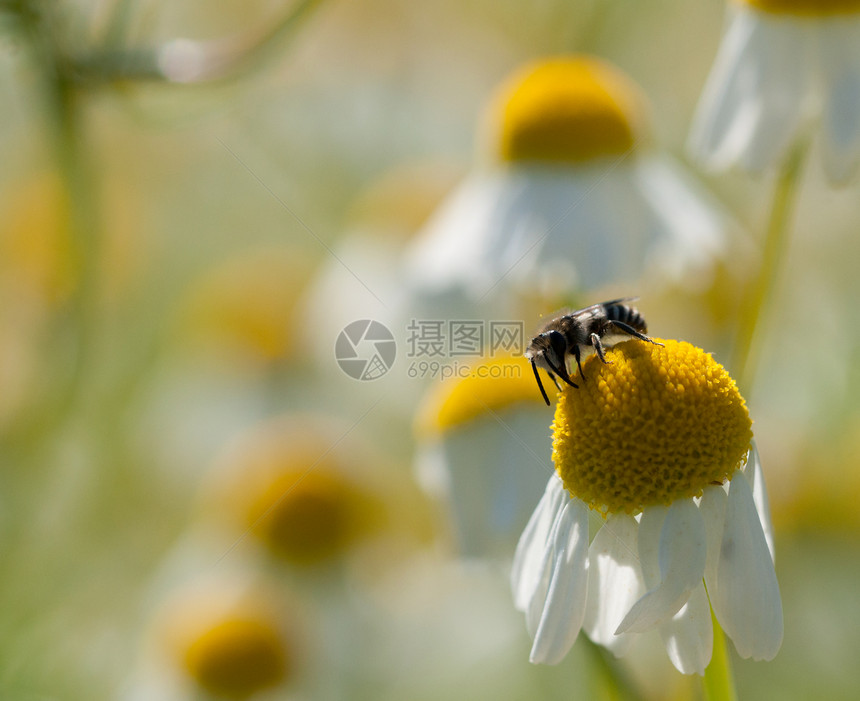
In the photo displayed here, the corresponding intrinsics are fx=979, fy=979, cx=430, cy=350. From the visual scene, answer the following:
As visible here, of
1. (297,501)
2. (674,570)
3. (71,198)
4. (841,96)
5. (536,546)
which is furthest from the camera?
(297,501)

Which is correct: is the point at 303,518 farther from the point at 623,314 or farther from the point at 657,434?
the point at 657,434

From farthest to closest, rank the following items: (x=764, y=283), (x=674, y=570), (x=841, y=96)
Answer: (x=841, y=96) < (x=764, y=283) < (x=674, y=570)

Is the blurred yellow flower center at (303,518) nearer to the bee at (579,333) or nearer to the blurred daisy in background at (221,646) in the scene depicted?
the blurred daisy in background at (221,646)

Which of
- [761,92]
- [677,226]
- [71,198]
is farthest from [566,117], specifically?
[71,198]

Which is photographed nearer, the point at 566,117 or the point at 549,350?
the point at 549,350

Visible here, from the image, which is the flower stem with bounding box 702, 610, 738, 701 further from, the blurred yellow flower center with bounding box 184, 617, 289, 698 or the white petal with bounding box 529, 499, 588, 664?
the blurred yellow flower center with bounding box 184, 617, 289, 698
